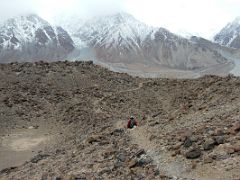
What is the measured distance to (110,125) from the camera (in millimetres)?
35469

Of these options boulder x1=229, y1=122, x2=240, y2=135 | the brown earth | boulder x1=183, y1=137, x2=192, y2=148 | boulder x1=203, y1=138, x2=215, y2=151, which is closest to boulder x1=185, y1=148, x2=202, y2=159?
the brown earth

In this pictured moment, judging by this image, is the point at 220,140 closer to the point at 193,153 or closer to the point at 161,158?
the point at 193,153

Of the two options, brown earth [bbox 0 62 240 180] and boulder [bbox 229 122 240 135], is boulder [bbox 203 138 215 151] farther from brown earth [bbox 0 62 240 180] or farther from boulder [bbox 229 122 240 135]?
boulder [bbox 229 122 240 135]

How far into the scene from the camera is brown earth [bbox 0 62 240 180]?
60.6ft

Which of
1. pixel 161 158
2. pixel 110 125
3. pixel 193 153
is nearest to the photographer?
pixel 193 153

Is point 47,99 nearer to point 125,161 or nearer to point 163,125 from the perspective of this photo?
point 163,125

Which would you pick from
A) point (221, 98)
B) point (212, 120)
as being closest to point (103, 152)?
point (212, 120)

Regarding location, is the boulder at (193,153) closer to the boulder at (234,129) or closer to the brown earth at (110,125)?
the brown earth at (110,125)

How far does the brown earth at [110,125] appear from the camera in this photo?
728 inches

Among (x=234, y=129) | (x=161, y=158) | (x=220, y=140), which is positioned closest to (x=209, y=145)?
(x=220, y=140)

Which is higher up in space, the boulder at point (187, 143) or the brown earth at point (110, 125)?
the boulder at point (187, 143)

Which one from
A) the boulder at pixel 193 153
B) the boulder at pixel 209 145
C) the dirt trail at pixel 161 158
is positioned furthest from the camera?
the boulder at pixel 209 145

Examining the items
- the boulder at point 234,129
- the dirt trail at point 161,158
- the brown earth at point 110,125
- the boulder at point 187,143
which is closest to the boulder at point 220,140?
the brown earth at point 110,125

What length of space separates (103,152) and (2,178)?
5.04 metres
